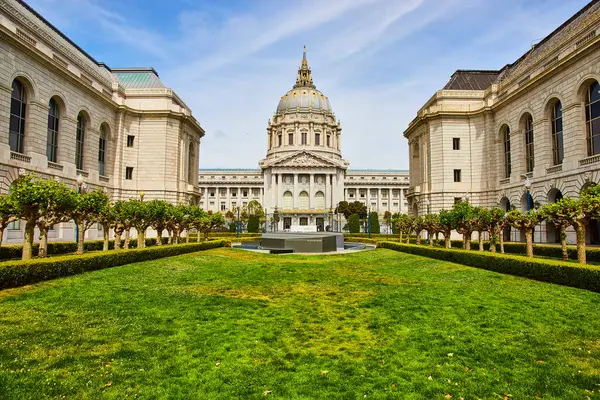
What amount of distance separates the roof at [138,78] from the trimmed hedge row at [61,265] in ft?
123

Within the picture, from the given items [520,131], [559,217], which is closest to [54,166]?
[559,217]

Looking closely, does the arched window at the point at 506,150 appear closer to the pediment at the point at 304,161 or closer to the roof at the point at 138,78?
the roof at the point at 138,78

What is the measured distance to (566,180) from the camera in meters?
31.4

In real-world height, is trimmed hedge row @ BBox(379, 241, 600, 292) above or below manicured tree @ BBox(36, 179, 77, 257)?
below

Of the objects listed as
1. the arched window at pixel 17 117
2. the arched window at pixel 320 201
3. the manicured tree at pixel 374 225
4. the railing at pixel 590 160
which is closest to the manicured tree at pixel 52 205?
the arched window at pixel 17 117

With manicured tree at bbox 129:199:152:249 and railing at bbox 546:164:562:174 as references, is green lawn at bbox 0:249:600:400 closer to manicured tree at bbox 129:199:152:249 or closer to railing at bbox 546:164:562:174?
manicured tree at bbox 129:199:152:249

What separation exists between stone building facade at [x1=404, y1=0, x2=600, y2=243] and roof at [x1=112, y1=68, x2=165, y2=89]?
35455mm

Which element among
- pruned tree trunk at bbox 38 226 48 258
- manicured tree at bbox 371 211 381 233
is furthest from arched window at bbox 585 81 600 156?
pruned tree trunk at bbox 38 226 48 258

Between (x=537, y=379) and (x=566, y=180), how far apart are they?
30806mm

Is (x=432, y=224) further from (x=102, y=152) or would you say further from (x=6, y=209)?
(x=102, y=152)

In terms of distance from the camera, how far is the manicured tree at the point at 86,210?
59.4ft

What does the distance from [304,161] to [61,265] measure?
88.5m

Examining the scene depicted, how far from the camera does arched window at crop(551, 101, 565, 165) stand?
111ft


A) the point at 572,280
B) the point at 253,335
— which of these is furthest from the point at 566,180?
the point at 253,335
